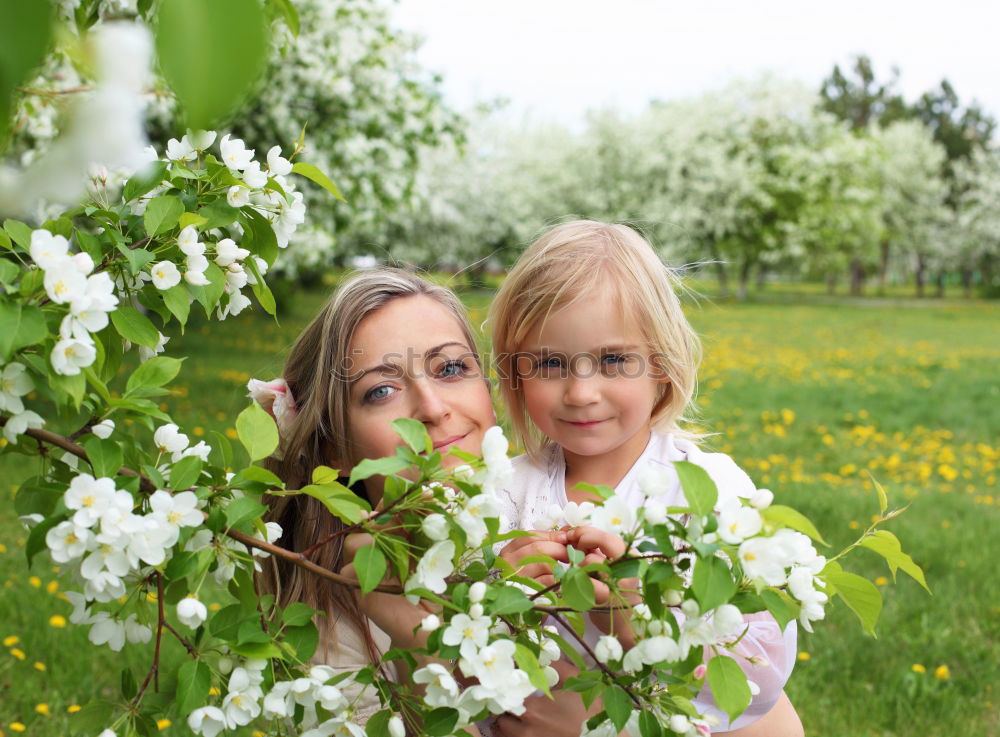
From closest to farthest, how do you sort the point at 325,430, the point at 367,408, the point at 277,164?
1. the point at 277,164
2. the point at 367,408
3. the point at 325,430

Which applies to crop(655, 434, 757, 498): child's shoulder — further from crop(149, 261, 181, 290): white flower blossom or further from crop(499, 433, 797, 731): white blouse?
crop(149, 261, 181, 290): white flower blossom

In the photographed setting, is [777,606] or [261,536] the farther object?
[261,536]

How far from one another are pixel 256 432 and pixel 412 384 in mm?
756

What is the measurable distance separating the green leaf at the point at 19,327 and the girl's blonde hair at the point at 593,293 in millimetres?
1314

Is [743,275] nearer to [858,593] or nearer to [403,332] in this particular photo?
[403,332]

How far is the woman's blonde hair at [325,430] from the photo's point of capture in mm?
2277

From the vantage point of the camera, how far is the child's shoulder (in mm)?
2153

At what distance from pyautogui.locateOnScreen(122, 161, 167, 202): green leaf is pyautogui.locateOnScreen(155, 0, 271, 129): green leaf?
116cm

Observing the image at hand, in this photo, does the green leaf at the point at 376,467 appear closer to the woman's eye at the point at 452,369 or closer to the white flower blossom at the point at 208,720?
the white flower blossom at the point at 208,720

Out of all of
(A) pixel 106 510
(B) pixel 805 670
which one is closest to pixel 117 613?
(A) pixel 106 510

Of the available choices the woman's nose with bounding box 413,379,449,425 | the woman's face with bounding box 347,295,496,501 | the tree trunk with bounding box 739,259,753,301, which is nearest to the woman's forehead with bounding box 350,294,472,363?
the woman's face with bounding box 347,295,496,501

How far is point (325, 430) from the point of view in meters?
2.35

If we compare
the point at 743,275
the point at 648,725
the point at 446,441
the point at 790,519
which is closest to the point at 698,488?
the point at 790,519

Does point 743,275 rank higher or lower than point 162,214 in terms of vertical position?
lower
